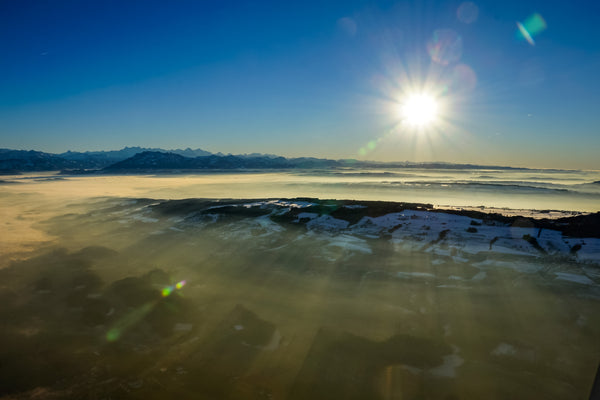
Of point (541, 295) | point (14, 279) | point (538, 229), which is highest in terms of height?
point (538, 229)

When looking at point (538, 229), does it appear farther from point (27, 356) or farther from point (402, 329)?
point (27, 356)

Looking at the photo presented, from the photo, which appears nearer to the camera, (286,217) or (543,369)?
(543,369)

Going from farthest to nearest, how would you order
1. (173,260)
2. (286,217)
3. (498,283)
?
(286,217) → (173,260) → (498,283)

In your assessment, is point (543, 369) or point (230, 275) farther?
point (230, 275)

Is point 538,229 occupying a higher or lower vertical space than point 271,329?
higher

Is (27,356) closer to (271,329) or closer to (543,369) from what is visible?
(271,329)

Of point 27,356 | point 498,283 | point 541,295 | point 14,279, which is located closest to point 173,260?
point 14,279

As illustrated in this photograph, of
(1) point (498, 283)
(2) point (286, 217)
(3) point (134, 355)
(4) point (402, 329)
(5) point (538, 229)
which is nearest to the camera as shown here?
(3) point (134, 355)

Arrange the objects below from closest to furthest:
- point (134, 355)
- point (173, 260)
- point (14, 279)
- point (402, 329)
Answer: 1. point (134, 355)
2. point (402, 329)
3. point (14, 279)
4. point (173, 260)

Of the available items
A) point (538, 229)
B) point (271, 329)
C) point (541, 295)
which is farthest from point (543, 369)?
point (538, 229)
